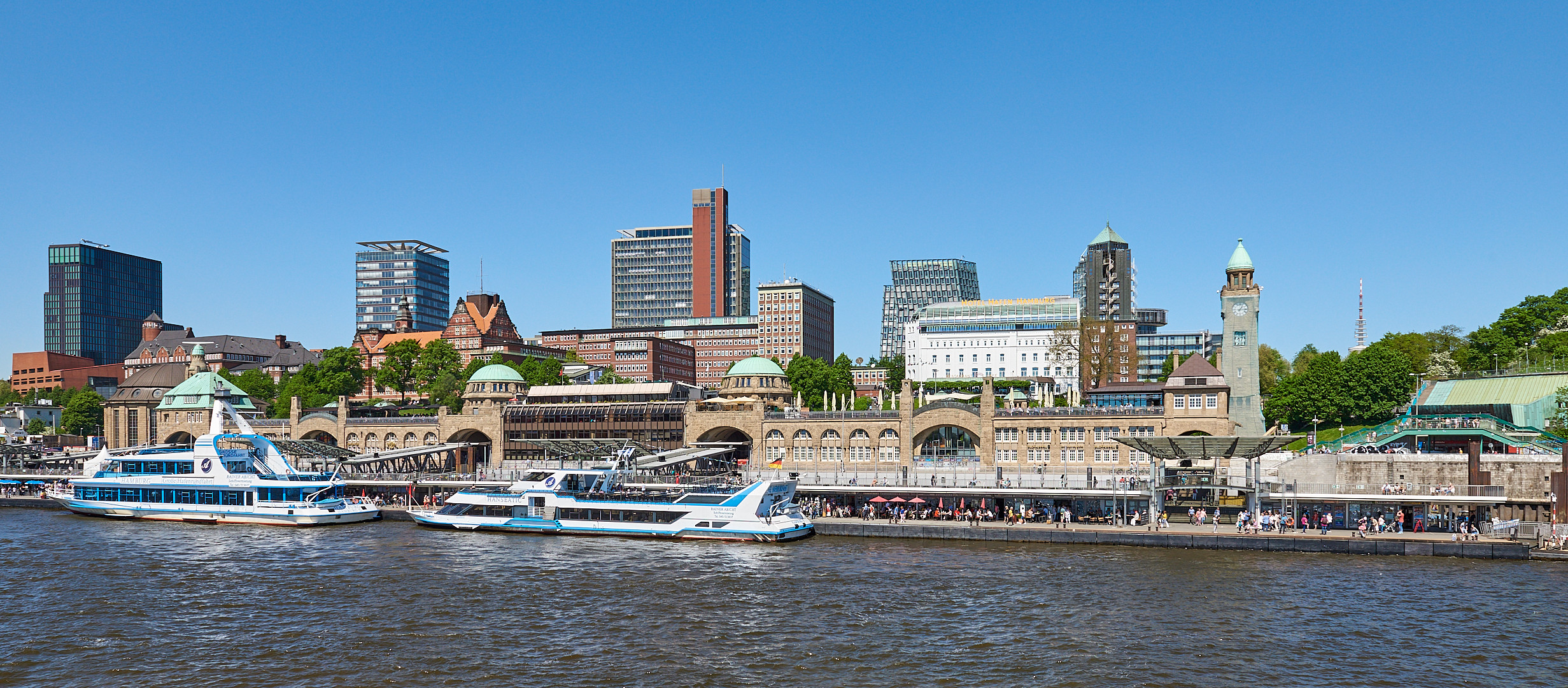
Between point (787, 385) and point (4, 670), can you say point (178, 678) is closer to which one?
point (4, 670)

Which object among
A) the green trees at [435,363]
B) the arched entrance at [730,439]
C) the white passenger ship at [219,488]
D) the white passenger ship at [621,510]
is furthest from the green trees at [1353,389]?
the green trees at [435,363]

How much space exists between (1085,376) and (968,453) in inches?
2357

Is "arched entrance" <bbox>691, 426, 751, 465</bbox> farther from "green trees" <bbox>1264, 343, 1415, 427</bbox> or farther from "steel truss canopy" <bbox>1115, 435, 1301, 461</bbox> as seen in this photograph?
"green trees" <bbox>1264, 343, 1415, 427</bbox>

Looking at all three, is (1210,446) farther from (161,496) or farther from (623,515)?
(161,496)

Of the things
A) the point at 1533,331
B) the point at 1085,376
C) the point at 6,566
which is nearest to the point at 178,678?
the point at 6,566

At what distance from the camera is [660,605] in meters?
50.5

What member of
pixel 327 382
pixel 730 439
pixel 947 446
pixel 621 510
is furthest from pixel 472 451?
pixel 621 510

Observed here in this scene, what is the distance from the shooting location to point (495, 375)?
126 metres

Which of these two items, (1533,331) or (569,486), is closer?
(569,486)

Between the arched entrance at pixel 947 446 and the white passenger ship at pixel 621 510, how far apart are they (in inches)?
1261

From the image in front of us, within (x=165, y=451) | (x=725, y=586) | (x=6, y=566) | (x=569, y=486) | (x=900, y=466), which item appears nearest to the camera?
(x=725, y=586)

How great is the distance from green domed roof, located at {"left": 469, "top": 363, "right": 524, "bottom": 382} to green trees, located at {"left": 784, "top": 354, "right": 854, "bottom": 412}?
40681 mm

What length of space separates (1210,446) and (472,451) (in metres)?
80.6

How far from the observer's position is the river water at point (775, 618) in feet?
130
